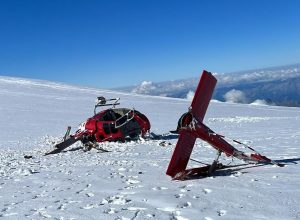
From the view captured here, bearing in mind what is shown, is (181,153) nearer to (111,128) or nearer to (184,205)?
(184,205)

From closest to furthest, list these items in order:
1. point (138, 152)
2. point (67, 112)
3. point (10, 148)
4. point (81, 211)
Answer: point (81, 211) → point (138, 152) → point (10, 148) → point (67, 112)

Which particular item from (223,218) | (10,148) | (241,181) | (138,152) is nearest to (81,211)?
(223,218)

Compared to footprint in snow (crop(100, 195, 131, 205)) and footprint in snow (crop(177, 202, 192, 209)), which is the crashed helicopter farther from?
footprint in snow (crop(177, 202, 192, 209))

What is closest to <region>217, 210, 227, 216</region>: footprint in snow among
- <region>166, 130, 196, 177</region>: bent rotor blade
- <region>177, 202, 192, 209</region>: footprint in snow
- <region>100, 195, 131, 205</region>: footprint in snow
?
<region>177, 202, 192, 209</region>: footprint in snow

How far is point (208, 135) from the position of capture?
34.3ft

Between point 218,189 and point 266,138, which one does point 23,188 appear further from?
point 266,138

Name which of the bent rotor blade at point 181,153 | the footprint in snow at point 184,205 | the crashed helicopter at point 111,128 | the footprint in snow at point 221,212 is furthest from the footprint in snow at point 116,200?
the crashed helicopter at point 111,128

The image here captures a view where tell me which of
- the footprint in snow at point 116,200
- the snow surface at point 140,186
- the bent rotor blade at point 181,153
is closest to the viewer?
the snow surface at point 140,186

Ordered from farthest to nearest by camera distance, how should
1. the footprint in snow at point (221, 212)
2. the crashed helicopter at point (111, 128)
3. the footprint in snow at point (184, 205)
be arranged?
the crashed helicopter at point (111, 128), the footprint in snow at point (184, 205), the footprint in snow at point (221, 212)

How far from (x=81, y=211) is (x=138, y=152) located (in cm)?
872

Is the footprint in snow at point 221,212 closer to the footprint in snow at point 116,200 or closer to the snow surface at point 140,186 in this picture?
the snow surface at point 140,186

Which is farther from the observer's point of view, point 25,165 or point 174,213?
point 25,165

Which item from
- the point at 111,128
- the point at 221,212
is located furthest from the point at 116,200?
the point at 111,128

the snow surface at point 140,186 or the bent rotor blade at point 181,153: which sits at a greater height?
the bent rotor blade at point 181,153
